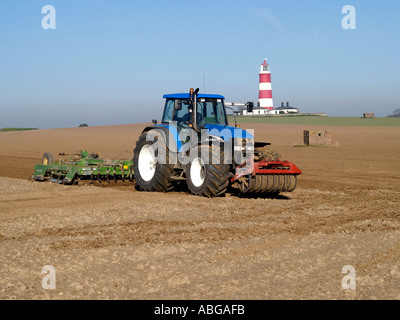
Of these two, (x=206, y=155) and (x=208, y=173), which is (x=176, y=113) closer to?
(x=206, y=155)

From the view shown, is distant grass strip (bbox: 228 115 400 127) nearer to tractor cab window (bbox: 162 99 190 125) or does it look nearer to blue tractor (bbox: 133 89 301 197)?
tractor cab window (bbox: 162 99 190 125)

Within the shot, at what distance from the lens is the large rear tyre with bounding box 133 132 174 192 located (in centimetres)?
1180

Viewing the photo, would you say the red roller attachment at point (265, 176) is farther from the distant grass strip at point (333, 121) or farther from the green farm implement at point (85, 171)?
the distant grass strip at point (333, 121)

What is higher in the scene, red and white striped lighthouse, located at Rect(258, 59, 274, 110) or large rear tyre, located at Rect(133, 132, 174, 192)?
red and white striped lighthouse, located at Rect(258, 59, 274, 110)

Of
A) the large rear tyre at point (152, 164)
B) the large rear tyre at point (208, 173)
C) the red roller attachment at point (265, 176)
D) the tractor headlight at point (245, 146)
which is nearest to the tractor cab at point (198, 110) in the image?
the large rear tyre at point (152, 164)

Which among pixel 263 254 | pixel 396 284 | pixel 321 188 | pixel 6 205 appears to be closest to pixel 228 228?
pixel 263 254

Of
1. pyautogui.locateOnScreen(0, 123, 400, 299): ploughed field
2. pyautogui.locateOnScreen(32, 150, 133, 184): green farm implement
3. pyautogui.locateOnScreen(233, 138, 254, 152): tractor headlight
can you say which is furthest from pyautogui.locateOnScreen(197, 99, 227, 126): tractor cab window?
pyautogui.locateOnScreen(32, 150, 133, 184): green farm implement

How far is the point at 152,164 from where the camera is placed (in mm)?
12602

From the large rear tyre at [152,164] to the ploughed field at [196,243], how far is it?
1.50ft

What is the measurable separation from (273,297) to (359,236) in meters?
3.19

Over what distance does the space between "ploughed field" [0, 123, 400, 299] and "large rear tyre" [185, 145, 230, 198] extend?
0.76ft

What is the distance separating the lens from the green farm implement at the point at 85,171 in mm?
13320

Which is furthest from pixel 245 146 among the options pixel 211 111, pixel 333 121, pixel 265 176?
pixel 333 121
